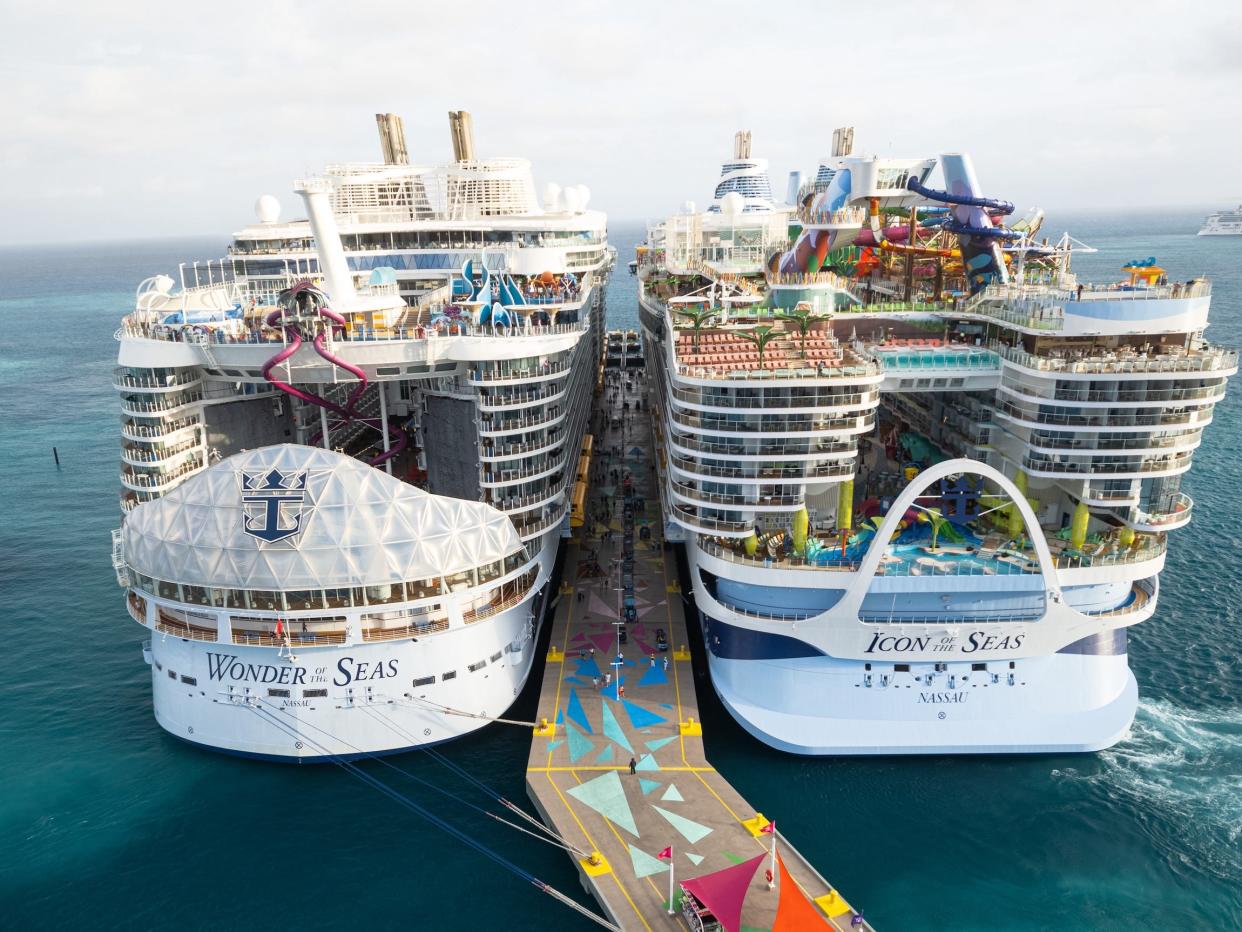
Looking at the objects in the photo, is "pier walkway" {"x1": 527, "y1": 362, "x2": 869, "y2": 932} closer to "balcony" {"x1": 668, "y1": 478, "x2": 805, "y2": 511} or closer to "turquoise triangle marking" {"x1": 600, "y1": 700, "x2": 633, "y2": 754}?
"turquoise triangle marking" {"x1": 600, "y1": 700, "x2": 633, "y2": 754}

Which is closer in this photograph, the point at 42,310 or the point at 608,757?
the point at 608,757

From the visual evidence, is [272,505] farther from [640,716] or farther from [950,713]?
[950,713]

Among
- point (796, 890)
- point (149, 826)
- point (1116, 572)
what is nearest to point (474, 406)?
point (149, 826)

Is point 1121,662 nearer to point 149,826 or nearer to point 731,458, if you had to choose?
point 731,458

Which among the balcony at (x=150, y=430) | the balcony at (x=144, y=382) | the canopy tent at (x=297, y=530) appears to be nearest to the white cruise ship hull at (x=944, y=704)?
the canopy tent at (x=297, y=530)

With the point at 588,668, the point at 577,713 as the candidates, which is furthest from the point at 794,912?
the point at 588,668
